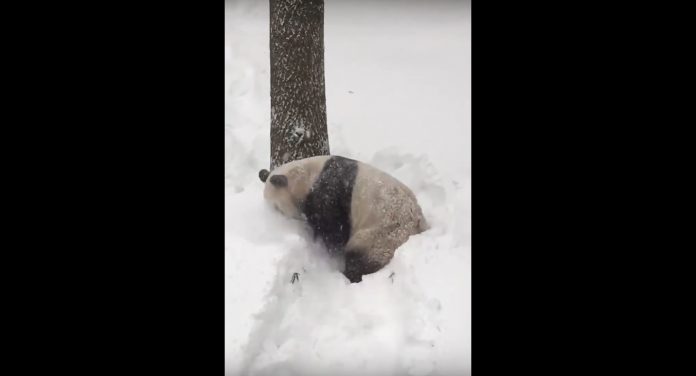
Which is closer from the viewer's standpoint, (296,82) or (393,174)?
(393,174)

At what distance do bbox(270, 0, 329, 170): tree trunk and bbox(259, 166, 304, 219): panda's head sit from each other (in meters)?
0.16

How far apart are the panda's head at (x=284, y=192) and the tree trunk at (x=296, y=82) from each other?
158 millimetres

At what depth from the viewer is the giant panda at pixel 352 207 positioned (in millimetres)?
3328

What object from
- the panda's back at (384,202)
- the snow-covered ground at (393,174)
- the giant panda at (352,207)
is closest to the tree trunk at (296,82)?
the snow-covered ground at (393,174)

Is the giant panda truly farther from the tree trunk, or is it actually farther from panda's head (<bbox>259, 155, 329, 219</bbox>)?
the tree trunk

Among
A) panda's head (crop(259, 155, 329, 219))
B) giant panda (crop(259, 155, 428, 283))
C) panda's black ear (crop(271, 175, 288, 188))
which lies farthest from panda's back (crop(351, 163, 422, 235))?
panda's black ear (crop(271, 175, 288, 188))

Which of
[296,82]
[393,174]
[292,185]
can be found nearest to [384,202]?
[393,174]

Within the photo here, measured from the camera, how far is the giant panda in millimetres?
Result: 3328

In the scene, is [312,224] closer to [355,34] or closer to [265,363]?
[265,363]

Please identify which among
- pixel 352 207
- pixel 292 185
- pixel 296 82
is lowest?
pixel 352 207

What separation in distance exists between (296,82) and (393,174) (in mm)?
844

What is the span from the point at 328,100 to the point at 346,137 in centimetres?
25

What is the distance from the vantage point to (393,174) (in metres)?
3.38

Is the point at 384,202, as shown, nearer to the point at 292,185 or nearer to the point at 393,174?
the point at 393,174
